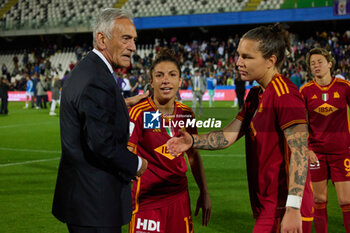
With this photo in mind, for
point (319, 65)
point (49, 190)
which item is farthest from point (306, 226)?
point (49, 190)

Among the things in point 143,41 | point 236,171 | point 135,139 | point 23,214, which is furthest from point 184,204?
point 143,41

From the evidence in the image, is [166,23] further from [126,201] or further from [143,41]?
[126,201]

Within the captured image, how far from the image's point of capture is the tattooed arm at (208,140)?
131 inches

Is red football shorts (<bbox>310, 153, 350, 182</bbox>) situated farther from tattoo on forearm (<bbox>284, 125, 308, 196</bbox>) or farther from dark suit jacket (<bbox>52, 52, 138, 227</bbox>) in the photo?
dark suit jacket (<bbox>52, 52, 138, 227</bbox>)

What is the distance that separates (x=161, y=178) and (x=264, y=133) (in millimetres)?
1019

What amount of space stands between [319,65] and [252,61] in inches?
104

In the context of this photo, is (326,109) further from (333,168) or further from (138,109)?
(138,109)

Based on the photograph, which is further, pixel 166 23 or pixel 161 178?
pixel 166 23

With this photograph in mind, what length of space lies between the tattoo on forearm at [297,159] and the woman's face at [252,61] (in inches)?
16.6

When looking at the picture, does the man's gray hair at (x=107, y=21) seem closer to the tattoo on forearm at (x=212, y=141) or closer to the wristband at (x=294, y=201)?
the tattoo on forearm at (x=212, y=141)

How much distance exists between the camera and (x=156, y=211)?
3.67 m

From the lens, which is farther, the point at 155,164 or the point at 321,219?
the point at 321,219

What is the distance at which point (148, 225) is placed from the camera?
144 inches

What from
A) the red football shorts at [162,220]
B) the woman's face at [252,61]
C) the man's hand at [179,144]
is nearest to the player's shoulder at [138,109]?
the man's hand at [179,144]
